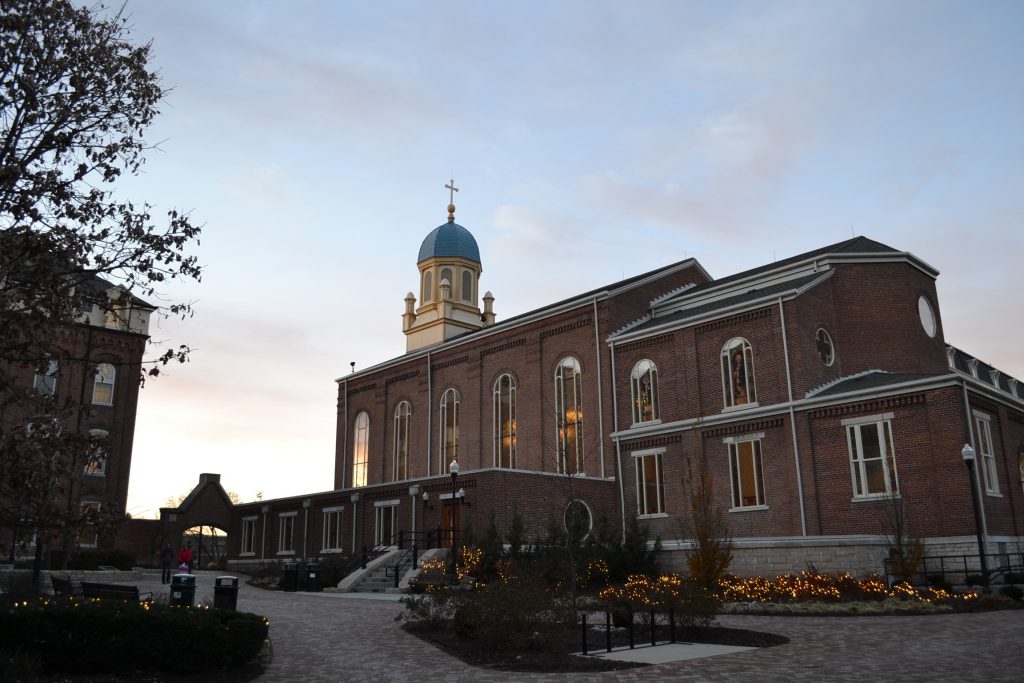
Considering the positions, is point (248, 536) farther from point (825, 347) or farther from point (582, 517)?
point (825, 347)

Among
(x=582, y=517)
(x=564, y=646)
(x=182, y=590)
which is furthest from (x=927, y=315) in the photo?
(x=182, y=590)

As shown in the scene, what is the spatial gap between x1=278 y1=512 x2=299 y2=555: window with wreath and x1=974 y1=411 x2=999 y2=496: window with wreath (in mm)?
30586

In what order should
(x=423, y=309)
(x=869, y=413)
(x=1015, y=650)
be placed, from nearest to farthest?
(x=1015, y=650)
(x=869, y=413)
(x=423, y=309)

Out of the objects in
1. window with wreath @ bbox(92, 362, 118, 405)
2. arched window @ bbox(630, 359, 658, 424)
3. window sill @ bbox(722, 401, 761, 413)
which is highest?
window with wreath @ bbox(92, 362, 118, 405)

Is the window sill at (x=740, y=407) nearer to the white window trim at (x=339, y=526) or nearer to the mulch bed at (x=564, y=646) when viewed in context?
the mulch bed at (x=564, y=646)

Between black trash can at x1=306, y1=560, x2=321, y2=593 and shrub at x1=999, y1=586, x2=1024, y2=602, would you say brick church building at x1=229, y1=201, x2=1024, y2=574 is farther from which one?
black trash can at x1=306, y1=560, x2=321, y2=593

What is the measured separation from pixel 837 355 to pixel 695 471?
705 centimetres

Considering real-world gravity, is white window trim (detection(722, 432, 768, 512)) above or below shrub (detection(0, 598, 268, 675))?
above

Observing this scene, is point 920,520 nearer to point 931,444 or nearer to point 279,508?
point 931,444

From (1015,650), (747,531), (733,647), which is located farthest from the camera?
(747,531)

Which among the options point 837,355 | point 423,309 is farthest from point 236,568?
point 837,355

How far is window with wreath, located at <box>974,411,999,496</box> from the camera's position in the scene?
2553 cm

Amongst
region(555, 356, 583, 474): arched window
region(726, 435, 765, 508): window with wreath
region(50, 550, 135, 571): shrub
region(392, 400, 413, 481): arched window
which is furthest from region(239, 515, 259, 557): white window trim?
region(726, 435, 765, 508): window with wreath

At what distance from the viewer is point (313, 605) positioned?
76.7ft
